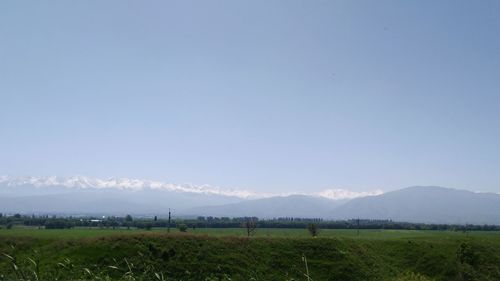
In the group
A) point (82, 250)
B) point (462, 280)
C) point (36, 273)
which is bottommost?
point (462, 280)

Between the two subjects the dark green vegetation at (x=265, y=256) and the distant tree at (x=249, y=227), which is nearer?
the dark green vegetation at (x=265, y=256)

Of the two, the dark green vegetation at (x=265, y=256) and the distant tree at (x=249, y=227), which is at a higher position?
the distant tree at (x=249, y=227)

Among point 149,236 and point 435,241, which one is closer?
point 149,236

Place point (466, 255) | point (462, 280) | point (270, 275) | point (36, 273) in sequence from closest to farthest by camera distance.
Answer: point (36, 273)
point (270, 275)
point (462, 280)
point (466, 255)

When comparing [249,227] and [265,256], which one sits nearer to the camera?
[265,256]

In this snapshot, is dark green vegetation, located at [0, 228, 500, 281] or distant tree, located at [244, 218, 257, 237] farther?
distant tree, located at [244, 218, 257, 237]

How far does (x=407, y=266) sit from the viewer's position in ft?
180

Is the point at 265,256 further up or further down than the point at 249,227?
further down

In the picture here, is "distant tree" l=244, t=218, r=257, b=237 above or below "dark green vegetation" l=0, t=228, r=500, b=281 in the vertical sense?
above

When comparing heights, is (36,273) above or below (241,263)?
above

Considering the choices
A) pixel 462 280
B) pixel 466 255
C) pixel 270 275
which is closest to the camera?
pixel 270 275

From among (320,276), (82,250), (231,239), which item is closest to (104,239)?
(82,250)

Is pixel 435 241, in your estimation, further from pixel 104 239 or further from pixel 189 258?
pixel 104 239

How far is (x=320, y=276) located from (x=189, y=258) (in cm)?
1312
